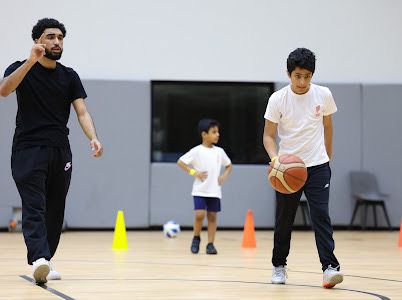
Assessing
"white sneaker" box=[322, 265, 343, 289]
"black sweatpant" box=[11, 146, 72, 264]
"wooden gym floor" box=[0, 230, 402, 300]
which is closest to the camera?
"wooden gym floor" box=[0, 230, 402, 300]

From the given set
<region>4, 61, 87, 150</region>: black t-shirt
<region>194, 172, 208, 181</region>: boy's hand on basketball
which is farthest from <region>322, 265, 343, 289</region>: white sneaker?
<region>194, 172, 208, 181</region>: boy's hand on basketball

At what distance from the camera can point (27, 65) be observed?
614 cm

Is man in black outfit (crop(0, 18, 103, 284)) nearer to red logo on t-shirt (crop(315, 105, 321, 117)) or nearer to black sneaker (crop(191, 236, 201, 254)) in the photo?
red logo on t-shirt (crop(315, 105, 321, 117))

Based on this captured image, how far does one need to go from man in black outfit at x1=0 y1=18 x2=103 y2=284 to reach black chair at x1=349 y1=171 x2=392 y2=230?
9348mm

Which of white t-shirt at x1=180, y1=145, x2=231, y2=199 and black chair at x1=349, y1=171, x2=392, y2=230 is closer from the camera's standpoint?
white t-shirt at x1=180, y1=145, x2=231, y2=199

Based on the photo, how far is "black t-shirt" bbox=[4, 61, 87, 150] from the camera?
21.2 ft

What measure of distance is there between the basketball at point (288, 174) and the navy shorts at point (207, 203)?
3.99 m

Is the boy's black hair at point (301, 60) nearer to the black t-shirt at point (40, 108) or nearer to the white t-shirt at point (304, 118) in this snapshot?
the white t-shirt at point (304, 118)

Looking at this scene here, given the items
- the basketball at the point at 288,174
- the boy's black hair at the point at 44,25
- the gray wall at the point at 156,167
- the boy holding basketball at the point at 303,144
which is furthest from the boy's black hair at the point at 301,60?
the gray wall at the point at 156,167

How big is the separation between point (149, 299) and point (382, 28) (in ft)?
36.6

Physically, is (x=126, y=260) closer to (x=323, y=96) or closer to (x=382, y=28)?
Result: (x=323, y=96)

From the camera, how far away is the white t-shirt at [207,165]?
1041cm

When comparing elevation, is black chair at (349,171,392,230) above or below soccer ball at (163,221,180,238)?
above

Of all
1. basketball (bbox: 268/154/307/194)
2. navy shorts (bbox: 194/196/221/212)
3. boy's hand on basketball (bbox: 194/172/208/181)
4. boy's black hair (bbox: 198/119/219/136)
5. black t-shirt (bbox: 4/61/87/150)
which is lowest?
navy shorts (bbox: 194/196/221/212)
